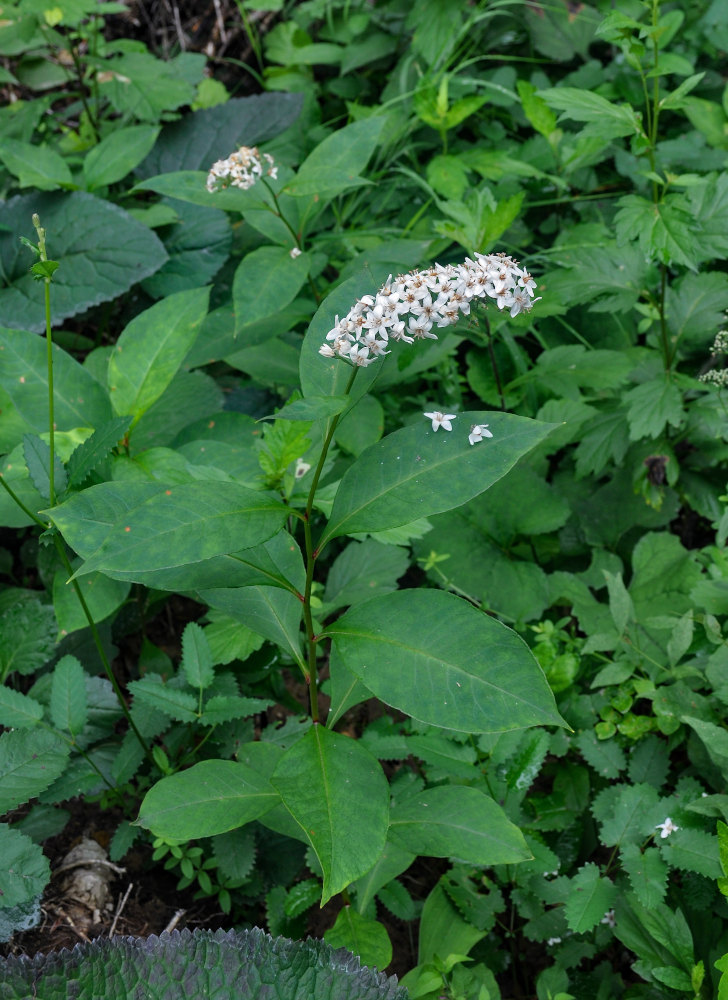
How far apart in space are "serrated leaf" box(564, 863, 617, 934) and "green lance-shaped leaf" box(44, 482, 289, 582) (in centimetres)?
98

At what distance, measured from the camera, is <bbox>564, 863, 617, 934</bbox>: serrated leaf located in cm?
156

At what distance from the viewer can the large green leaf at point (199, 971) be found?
1313 millimetres

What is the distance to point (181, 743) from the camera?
192 cm

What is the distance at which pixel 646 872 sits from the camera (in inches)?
61.8

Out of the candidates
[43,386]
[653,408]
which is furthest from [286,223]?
[653,408]

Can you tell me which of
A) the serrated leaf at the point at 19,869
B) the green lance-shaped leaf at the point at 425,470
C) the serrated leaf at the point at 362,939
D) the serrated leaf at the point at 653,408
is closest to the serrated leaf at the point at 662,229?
Result: the serrated leaf at the point at 653,408

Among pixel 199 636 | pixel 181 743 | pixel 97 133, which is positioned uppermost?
pixel 97 133

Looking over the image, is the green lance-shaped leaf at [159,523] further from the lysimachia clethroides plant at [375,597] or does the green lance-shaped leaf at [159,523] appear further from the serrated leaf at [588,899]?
the serrated leaf at [588,899]

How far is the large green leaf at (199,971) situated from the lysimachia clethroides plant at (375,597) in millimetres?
195

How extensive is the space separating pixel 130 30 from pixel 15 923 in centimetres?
441

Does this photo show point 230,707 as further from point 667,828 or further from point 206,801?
point 667,828

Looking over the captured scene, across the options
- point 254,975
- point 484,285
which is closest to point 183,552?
point 484,285

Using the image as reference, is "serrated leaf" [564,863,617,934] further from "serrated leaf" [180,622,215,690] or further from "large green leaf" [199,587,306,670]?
"serrated leaf" [180,622,215,690]

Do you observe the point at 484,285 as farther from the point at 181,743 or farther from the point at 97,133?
the point at 97,133
